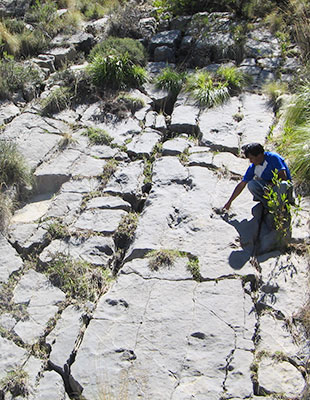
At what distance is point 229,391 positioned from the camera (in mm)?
3574

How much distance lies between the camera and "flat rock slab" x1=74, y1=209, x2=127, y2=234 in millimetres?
5285

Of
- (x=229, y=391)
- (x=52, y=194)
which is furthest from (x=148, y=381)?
(x=52, y=194)

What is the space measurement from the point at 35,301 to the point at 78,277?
0.44m

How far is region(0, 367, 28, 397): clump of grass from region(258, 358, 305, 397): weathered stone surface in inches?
69.2

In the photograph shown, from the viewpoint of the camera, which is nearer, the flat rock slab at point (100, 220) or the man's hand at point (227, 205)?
the man's hand at point (227, 205)

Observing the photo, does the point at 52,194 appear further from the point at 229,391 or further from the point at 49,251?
the point at 229,391

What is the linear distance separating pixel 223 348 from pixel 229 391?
1.22 feet

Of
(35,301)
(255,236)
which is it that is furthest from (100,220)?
(255,236)

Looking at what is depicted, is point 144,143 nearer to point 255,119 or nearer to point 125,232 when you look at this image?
point 255,119

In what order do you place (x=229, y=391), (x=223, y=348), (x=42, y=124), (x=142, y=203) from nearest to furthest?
(x=229, y=391), (x=223, y=348), (x=142, y=203), (x=42, y=124)

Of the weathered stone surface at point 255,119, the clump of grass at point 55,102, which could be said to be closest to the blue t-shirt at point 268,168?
the weathered stone surface at point 255,119

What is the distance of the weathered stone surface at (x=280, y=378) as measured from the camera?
11.6 ft

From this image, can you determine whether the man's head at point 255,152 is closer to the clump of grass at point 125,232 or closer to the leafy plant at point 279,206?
the leafy plant at point 279,206

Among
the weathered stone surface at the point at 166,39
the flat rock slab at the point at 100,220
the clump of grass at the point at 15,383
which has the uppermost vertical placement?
the weathered stone surface at the point at 166,39
